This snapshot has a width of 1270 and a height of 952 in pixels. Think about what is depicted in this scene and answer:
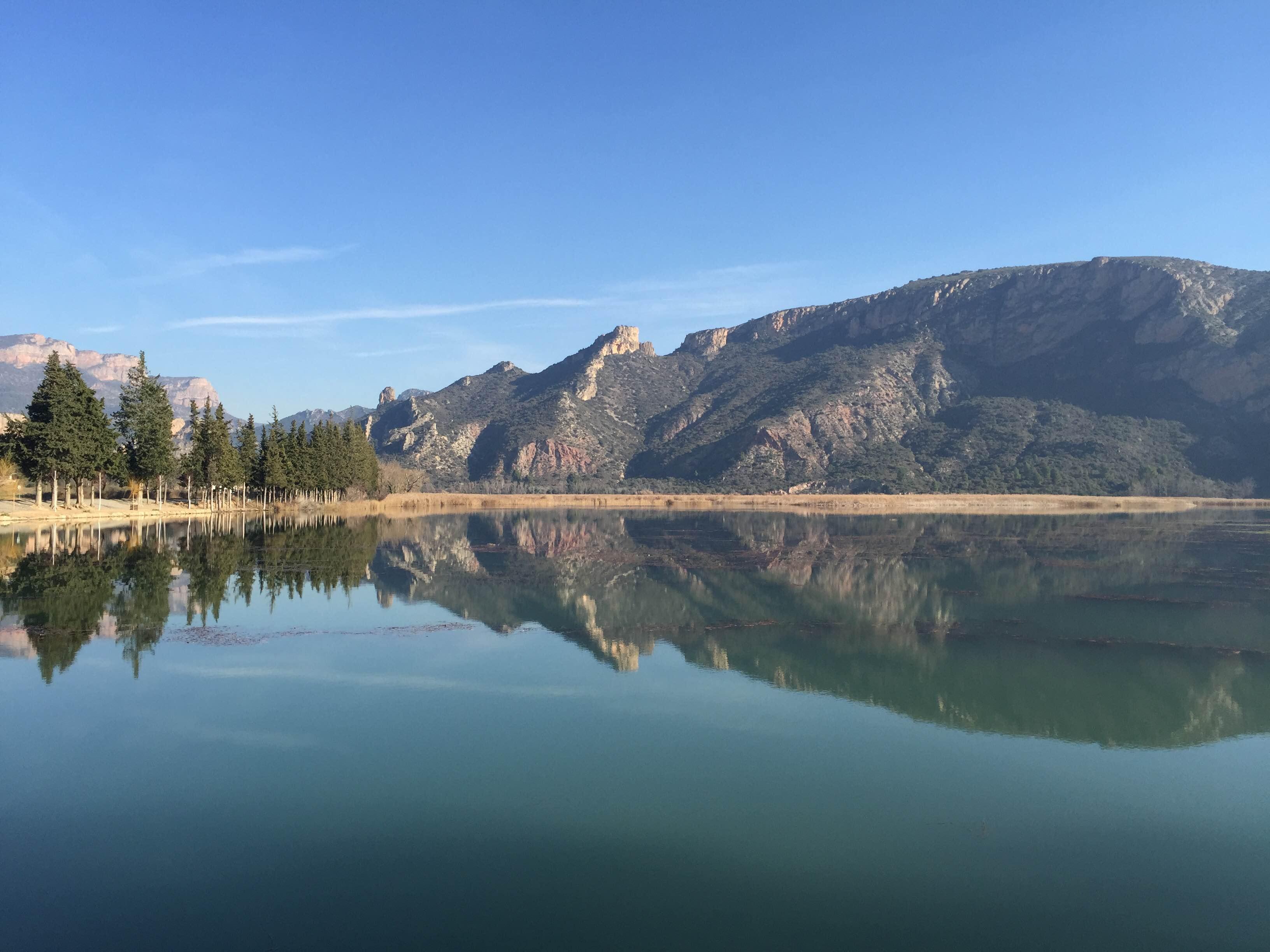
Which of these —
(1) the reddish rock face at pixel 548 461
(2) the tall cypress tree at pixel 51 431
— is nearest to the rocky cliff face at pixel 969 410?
(1) the reddish rock face at pixel 548 461

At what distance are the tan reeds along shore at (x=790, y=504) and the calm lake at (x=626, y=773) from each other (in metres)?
59.7

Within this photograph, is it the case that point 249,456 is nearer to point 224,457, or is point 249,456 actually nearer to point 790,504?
point 224,457

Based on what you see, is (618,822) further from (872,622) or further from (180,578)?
(180,578)

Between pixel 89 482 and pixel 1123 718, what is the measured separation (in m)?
63.1

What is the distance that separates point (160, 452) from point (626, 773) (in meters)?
62.4

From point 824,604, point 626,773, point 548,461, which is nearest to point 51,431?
point 824,604

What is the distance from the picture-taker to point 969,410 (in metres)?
155

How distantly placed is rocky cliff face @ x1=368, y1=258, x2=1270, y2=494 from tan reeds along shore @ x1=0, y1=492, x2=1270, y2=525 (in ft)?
49.7

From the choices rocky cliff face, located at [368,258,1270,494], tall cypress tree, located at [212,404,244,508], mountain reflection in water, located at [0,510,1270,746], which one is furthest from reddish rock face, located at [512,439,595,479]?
mountain reflection in water, located at [0,510,1270,746]

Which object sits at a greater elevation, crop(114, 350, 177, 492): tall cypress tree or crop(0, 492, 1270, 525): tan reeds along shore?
crop(114, 350, 177, 492): tall cypress tree

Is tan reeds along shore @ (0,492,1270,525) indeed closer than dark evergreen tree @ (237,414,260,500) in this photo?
No

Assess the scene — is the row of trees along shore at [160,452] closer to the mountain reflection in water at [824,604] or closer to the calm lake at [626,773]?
the mountain reflection in water at [824,604]

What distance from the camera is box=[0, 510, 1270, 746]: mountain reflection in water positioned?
14602 millimetres

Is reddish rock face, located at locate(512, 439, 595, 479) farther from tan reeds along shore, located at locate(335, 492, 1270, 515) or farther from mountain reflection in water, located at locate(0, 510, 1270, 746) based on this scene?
mountain reflection in water, located at locate(0, 510, 1270, 746)
